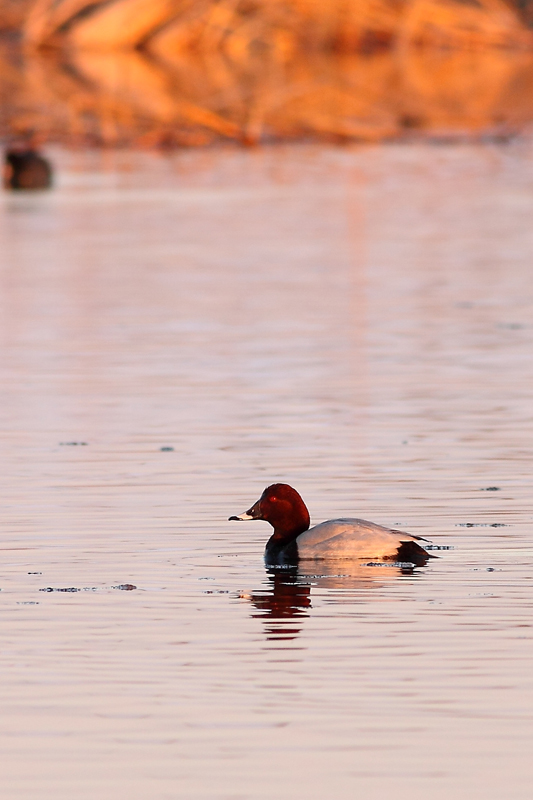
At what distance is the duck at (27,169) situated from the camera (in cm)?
3241

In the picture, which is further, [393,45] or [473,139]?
[393,45]

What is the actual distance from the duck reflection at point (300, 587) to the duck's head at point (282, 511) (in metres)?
0.27

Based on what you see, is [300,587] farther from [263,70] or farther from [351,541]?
[263,70]

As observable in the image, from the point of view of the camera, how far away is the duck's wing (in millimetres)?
9586

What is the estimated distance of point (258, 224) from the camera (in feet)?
92.4

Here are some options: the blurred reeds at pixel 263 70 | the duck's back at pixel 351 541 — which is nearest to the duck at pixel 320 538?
the duck's back at pixel 351 541

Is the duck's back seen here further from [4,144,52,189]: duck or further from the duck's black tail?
[4,144,52,189]: duck

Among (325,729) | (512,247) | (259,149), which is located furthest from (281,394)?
(259,149)

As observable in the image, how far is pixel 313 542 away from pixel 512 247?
624 inches

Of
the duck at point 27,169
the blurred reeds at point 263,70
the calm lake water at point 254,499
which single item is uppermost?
the calm lake water at point 254,499

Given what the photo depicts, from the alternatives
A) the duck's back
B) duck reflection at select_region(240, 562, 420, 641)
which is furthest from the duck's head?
duck reflection at select_region(240, 562, 420, 641)

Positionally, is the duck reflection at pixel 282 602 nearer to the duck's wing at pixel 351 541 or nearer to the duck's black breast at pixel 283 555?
the duck's black breast at pixel 283 555

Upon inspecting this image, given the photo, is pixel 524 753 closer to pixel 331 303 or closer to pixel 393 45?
pixel 331 303

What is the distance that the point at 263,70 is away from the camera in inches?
2343
